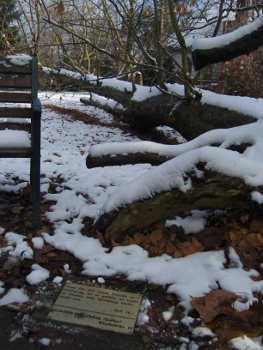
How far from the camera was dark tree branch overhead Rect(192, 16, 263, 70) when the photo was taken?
7.07ft

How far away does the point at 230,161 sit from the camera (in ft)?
7.48

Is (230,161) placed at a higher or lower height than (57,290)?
higher

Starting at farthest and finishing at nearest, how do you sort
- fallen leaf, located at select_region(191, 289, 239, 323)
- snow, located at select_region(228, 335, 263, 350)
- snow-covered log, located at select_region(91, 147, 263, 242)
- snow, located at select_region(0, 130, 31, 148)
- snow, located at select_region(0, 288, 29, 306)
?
1. snow, located at select_region(0, 130, 31, 148)
2. snow-covered log, located at select_region(91, 147, 263, 242)
3. snow, located at select_region(0, 288, 29, 306)
4. fallen leaf, located at select_region(191, 289, 239, 323)
5. snow, located at select_region(228, 335, 263, 350)

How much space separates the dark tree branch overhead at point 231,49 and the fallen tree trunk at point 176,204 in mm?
A: 766

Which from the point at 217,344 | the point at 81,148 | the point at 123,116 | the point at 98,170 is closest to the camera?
the point at 217,344

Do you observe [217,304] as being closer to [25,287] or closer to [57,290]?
[57,290]

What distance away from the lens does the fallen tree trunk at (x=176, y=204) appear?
229 cm

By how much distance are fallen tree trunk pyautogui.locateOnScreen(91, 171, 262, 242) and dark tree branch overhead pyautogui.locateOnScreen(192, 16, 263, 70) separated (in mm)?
766

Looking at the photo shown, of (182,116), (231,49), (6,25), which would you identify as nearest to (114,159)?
(231,49)

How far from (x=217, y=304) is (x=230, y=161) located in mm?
940

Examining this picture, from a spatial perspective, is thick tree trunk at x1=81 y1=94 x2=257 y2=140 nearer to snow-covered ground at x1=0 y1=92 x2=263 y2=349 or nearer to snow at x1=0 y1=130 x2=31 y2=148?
snow-covered ground at x1=0 y1=92 x2=263 y2=349

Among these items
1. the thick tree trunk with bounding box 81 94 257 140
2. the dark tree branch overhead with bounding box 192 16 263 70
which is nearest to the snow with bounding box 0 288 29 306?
the dark tree branch overhead with bounding box 192 16 263 70

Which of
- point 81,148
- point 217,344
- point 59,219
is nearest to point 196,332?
point 217,344

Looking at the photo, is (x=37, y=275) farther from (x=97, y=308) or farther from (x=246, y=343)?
(x=246, y=343)
